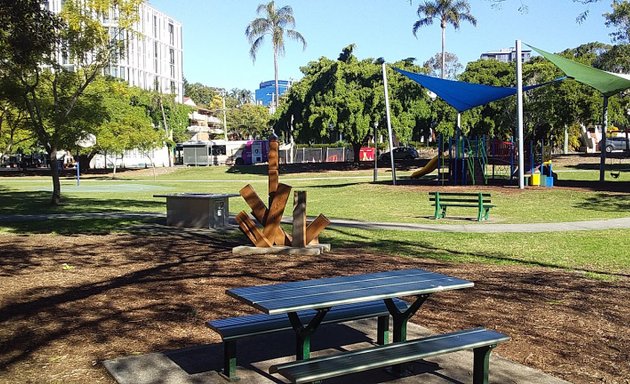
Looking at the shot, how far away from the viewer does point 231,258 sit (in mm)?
10344

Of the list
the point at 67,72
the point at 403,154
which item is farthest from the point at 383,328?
the point at 403,154

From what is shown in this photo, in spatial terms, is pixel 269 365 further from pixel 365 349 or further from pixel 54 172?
pixel 54 172

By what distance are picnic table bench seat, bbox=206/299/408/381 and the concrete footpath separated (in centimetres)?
20

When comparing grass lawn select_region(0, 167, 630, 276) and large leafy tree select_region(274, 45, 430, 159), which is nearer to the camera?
grass lawn select_region(0, 167, 630, 276)

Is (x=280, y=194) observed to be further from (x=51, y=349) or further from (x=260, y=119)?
(x=260, y=119)

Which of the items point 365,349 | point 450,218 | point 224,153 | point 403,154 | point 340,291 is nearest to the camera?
point 365,349

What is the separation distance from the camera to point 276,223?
1088cm

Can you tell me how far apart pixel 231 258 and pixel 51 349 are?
4865mm

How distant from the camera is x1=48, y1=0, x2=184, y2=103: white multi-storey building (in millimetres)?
89000

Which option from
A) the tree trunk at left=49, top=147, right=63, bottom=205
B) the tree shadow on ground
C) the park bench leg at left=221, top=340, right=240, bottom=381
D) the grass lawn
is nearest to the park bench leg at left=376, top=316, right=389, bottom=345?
the park bench leg at left=221, top=340, right=240, bottom=381

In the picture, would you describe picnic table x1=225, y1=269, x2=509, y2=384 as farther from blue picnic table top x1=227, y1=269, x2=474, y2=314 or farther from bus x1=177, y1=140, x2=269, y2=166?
bus x1=177, y1=140, x2=269, y2=166

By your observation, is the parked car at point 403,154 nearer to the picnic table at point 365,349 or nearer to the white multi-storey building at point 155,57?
the white multi-storey building at point 155,57

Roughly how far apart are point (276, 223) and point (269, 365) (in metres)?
5.77

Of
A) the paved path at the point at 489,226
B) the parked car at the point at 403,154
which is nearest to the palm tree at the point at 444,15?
the parked car at the point at 403,154
